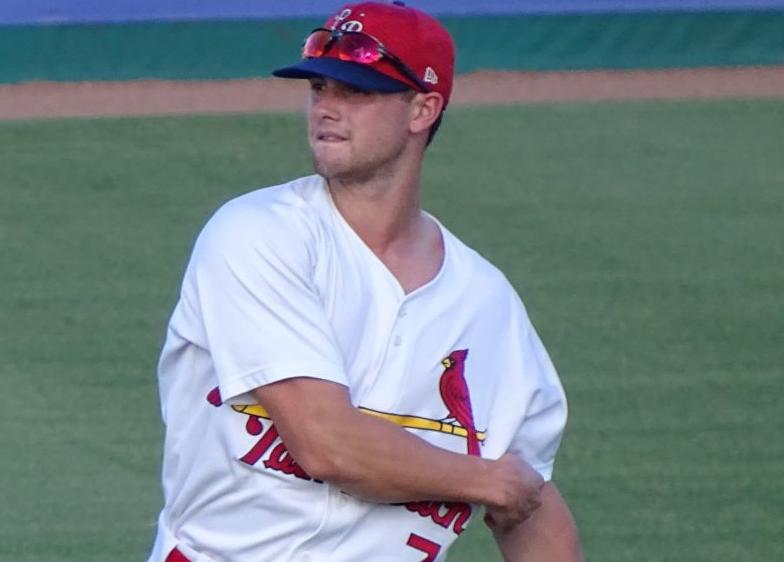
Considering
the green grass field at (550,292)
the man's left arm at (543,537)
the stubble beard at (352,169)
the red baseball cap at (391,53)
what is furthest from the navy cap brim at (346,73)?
the green grass field at (550,292)

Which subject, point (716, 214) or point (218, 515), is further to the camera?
point (716, 214)

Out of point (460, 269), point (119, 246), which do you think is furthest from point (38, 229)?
point (460, 269)

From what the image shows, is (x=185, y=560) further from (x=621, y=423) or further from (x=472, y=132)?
(x=472, y=132)

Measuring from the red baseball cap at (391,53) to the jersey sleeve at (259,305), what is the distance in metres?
0.27

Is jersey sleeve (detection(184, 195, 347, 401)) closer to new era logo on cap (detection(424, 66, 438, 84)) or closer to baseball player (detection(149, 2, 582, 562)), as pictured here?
baseball player (detection(149, 2, 582, 562))

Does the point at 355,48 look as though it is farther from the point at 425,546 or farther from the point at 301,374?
the point at 425,546

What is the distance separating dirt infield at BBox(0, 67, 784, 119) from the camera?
315 inches

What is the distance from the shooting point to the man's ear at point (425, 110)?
9.06 feet

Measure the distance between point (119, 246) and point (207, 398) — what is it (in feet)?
13.6

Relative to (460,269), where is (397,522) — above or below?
below

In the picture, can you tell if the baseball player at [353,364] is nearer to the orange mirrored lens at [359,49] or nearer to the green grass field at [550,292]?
the orange mirrored lens at [359,49]

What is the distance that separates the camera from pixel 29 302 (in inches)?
242

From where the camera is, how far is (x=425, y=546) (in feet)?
8.89

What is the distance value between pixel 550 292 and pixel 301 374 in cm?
397
